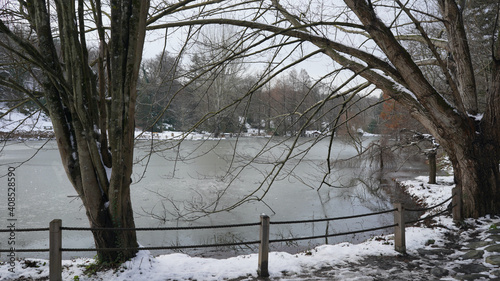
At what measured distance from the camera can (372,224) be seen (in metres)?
10.6

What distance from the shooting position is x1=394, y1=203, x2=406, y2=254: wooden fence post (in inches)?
219

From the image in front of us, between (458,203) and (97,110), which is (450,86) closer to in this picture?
(458,203)

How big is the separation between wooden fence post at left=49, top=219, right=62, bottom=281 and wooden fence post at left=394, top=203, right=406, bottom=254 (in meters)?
4.84

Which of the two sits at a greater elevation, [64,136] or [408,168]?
[64,136]

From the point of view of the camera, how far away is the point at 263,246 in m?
4.85

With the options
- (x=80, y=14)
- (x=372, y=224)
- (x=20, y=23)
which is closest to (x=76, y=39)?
(x=80, y=14)

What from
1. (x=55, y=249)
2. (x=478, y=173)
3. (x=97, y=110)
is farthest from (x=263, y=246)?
(x=478, y=173)

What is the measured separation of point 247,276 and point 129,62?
11.1ft

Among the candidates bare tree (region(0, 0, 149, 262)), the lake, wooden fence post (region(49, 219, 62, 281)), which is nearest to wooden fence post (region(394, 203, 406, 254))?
the lake

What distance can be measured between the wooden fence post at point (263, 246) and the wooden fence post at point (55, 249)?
2556mm

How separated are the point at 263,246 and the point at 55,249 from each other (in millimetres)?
2632

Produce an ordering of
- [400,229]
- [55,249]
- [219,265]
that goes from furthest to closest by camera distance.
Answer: [400,229], [219,265], [55,249]

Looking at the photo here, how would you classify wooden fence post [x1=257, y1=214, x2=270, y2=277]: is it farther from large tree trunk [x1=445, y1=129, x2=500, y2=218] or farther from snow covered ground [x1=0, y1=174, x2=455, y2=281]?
large tree trunk [x1=445, y1=129, x2=500, y2=218]

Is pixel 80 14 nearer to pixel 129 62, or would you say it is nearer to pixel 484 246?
pixel 129 62
